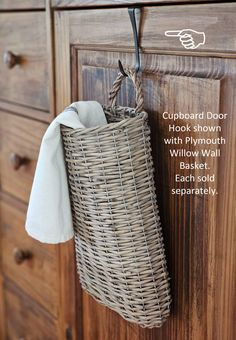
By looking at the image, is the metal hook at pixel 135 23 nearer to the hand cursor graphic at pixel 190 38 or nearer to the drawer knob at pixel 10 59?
the hand cursor graphic at pixel 190 38

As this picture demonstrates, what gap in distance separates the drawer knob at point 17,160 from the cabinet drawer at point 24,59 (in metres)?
0.11

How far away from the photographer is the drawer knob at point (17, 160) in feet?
3.94

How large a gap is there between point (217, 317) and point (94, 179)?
264 mm

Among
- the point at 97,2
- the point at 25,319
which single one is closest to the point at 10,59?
the point at 97,2

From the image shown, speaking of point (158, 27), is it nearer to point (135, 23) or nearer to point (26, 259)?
point (135, 23)

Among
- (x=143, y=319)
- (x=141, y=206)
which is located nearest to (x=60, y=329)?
(x=143, y=319)

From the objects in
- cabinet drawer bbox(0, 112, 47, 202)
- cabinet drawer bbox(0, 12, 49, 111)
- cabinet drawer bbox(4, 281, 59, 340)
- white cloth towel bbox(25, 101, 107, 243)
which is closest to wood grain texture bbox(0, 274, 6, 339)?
cabinet drawer bbox(4, 281, 59, 340)

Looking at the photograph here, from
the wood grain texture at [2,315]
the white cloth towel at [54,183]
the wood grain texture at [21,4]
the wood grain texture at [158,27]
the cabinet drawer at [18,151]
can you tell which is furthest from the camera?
the wood grain texture at [2,315]

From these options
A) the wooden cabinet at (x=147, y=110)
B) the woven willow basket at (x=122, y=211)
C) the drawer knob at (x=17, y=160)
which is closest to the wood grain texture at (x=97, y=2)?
the wooden cabinet at (x=147, y=110)

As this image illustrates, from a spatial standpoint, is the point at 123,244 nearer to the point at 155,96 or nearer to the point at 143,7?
the point at 155,96

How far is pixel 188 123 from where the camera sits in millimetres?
794

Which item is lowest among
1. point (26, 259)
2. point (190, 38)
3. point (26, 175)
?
point (26, 259)

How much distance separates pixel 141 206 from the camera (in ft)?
2.65

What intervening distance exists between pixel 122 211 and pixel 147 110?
166 millimetres
